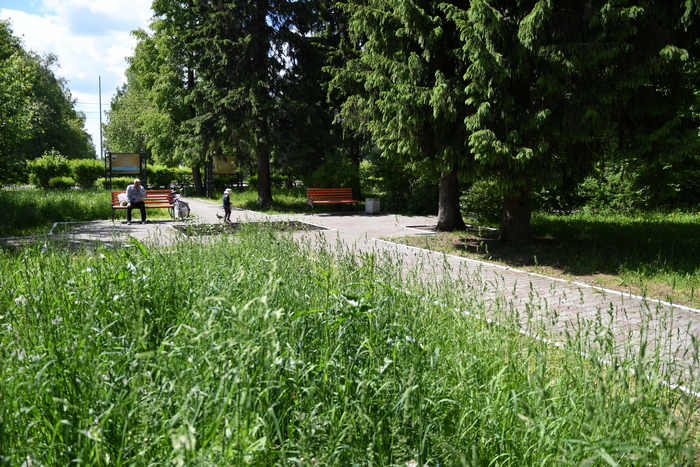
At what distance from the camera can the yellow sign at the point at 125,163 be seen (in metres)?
24.6

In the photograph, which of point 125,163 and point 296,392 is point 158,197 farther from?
point 296,392

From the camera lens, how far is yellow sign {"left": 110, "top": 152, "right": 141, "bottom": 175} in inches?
968

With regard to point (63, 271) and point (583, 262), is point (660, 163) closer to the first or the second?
point (583, 262)

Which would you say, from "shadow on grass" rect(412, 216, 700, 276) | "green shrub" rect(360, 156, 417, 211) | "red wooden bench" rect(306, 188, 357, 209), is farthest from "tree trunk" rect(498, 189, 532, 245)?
"red wooden bench" rect(306, 188, 357, 209)

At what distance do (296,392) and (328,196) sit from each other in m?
19.4

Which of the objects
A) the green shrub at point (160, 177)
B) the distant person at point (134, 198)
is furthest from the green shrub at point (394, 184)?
the green shrub at point (160, 177)

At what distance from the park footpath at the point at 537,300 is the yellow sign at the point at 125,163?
603 cm

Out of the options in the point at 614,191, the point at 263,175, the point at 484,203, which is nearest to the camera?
the point at 484,203

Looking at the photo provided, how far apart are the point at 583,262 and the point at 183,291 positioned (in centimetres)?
750

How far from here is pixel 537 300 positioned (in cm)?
705

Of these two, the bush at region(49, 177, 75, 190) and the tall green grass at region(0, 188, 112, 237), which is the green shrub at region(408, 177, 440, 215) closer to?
the tall green grass at region(0, 188, 112, 237)

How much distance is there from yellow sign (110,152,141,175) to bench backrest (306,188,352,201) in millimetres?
9346

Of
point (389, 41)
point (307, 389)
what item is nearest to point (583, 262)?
point (389, 41)

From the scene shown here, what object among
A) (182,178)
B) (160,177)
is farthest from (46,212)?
(182,178)
